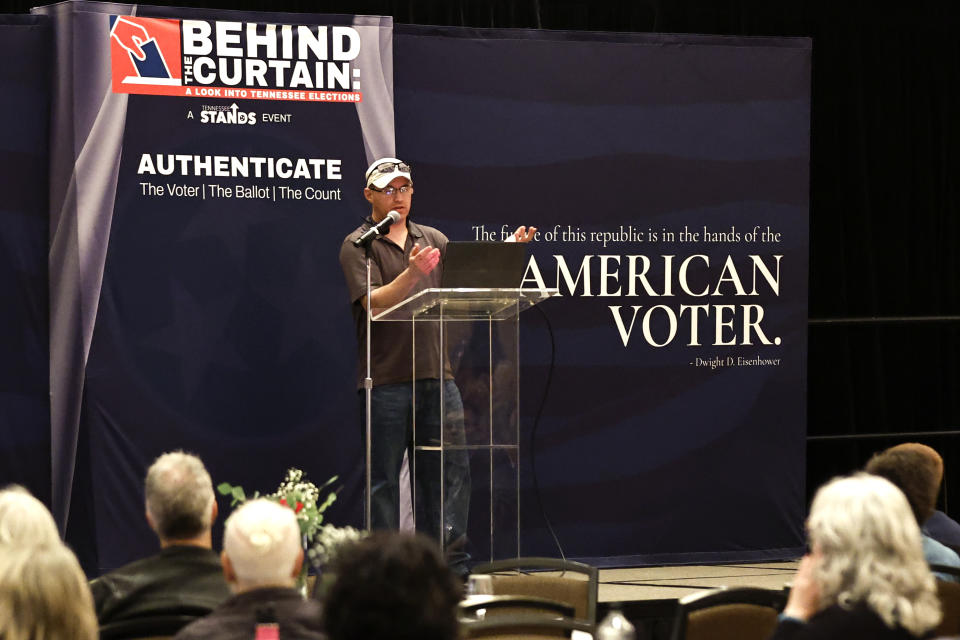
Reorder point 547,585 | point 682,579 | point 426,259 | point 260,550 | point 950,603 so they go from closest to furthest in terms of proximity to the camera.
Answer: point 260,550
point 950,603
point 547,585
point 426,259
point 682,579

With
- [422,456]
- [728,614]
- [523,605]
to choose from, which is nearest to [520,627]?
[523,605]

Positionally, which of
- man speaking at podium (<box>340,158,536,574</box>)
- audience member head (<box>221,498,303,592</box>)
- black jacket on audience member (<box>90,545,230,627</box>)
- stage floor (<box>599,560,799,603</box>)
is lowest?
stage floor (<box>599,560,799,603</box>)

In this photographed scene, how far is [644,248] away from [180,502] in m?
4.18

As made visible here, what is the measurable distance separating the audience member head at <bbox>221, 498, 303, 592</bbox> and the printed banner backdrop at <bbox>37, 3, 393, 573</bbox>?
3.50m

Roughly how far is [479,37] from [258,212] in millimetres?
1461

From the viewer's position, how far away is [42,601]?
2.83 metres

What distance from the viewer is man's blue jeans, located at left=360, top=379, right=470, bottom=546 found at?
5.27m

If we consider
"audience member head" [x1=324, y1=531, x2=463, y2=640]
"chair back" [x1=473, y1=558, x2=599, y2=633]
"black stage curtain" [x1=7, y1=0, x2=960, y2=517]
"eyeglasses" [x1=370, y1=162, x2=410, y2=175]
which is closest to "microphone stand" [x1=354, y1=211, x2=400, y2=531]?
"eyeglasses" [x1=370, y1=162, x2=410, y2=175]

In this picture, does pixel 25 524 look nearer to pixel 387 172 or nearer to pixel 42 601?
pixel 42 601

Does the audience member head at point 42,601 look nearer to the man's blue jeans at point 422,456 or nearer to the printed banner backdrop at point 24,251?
the man's blue jeans at point 422,456

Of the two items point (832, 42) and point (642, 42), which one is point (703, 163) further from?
point (832, 42)

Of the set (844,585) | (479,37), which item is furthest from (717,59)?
(844,585)

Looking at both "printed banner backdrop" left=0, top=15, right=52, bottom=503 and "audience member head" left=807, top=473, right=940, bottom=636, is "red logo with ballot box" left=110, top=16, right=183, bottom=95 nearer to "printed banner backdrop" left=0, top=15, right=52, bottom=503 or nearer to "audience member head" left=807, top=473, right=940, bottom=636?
"printed banner backdrop" left=0, top=15, right=52, bottom=503

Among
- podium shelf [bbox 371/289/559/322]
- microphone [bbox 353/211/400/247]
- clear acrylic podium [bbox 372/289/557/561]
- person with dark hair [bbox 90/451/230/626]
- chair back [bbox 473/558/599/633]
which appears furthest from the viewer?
microphone [bbox 353/211/400/247]
